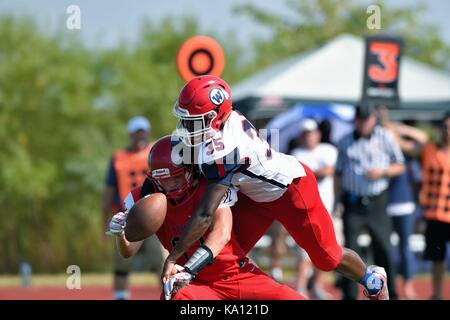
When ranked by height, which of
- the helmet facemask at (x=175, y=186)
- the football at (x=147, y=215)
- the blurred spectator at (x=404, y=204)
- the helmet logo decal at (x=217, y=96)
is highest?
the helmet logo decal at (x=217, y=96)

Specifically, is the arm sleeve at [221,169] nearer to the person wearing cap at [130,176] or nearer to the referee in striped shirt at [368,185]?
the referee in striped shirt at [368,185]

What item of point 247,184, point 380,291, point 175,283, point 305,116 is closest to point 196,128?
point 247,184

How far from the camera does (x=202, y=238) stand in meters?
6.00

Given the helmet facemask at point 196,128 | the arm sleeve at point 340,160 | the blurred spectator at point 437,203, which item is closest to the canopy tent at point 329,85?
the blurred spectator at point 437,203

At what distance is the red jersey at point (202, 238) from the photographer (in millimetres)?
6062

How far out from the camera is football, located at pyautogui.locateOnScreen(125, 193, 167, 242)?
18.9 feet

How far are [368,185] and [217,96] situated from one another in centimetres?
441

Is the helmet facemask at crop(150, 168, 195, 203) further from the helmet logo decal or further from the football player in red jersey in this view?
the helmet logo decal

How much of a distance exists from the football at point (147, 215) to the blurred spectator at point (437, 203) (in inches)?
213

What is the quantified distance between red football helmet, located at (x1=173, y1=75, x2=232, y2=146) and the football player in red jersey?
0.14 meters

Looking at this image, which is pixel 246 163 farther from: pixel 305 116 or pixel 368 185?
pixel 305 116

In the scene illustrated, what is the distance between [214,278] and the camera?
612 centimetres

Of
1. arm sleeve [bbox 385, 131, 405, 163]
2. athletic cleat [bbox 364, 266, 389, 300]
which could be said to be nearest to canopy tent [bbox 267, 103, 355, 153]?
arm sleeve [bbox 385, 131, 405, 163]
